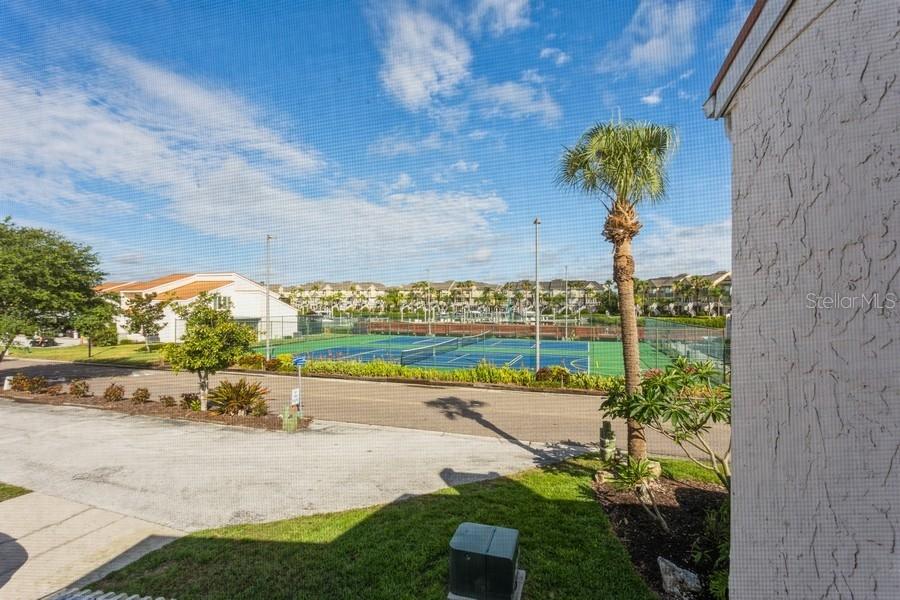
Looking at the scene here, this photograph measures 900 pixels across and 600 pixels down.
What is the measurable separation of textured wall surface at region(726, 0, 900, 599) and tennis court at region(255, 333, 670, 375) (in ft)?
33.7

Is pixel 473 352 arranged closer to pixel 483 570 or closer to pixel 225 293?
pixel 225 293

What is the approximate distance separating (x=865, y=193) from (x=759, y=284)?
56 centimetres

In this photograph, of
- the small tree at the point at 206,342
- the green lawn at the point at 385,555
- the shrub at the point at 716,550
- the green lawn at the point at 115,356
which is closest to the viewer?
the shrub at the point at 716,550

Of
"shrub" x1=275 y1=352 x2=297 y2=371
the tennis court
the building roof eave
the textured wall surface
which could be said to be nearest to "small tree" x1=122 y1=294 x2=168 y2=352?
the tennis court

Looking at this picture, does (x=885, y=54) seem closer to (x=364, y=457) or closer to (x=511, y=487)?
(x=511, y=487)

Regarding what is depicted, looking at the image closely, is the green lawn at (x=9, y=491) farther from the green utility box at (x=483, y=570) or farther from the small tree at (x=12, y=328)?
the small tree at (x=12, y=328)

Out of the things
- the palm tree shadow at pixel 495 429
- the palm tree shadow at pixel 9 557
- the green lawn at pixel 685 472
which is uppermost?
the green lawn at pixel 685 472

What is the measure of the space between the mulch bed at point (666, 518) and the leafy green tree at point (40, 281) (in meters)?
12.1

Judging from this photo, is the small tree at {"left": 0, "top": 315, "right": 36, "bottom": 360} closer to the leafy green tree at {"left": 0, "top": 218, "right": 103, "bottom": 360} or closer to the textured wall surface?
the leafy green tree at {"left": 0, "top": 218, "right": 103, "bottom": 360}

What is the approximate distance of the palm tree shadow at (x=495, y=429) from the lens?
4.99 meters

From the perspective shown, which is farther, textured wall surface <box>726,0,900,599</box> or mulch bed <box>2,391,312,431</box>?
mulch bed <box>2,391,312,431</box>

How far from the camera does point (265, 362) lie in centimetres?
1252

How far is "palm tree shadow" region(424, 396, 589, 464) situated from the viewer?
499cm

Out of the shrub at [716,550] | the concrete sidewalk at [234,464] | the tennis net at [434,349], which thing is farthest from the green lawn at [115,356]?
the shrub at [716,550]
